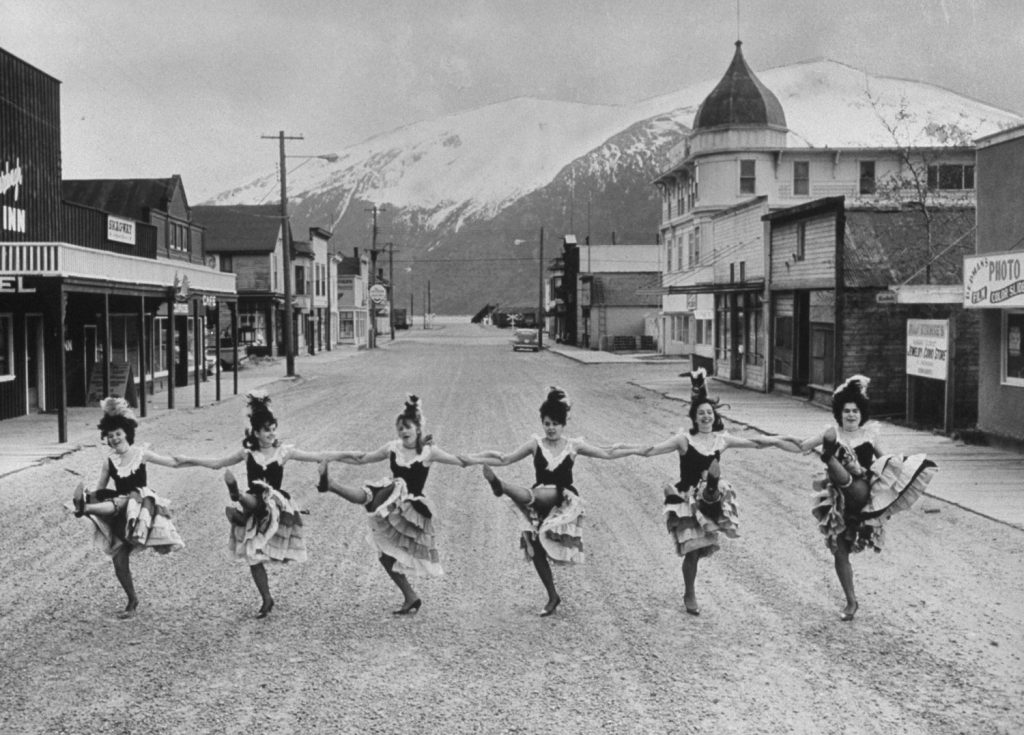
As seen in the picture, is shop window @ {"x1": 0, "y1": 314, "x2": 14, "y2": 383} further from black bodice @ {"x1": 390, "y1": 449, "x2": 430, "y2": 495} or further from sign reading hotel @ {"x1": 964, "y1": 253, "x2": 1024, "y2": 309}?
sign reading hotel @ {"x1": 964, "y1": 253, "x2": 1024, "y2": 309}

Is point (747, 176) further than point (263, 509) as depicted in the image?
Yes

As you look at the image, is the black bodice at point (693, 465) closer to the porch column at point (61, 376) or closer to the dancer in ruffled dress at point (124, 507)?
the dancer in ruffled dress at point (124, 507)

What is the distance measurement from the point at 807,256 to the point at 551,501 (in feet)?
71.7

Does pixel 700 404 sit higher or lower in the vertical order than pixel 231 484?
higher

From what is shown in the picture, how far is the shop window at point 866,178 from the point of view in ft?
177

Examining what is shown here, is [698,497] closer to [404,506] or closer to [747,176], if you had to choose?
[404,506]

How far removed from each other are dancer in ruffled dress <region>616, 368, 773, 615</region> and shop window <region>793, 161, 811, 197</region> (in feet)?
159

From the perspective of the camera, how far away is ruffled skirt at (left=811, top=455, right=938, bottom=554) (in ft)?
26.8

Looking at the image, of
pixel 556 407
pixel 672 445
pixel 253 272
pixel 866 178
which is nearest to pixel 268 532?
pixel 556 407

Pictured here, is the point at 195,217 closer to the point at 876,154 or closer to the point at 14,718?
the point at 876,154

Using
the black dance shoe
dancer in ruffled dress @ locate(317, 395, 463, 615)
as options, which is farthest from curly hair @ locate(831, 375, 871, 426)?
the black dance shoe

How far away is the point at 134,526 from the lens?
26.8 feet

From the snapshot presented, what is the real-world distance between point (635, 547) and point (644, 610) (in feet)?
7.60

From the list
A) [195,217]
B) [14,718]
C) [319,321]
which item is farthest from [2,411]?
[319,321]
